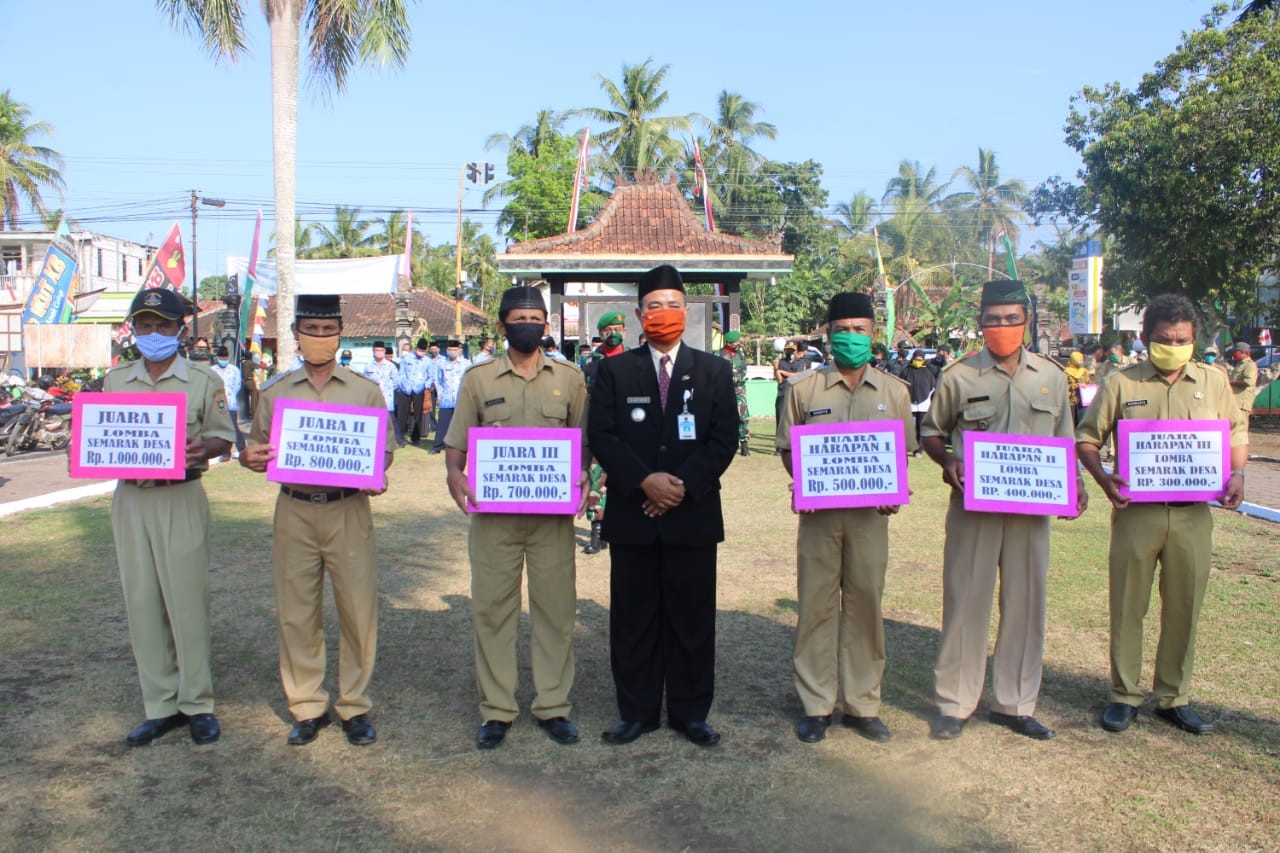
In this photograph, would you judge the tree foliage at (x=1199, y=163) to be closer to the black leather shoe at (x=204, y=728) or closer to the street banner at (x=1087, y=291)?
the street banner at (x=1087, y=291)

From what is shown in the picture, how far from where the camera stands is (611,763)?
15.0 feet

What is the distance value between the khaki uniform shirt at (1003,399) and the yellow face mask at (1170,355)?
0.47 metres

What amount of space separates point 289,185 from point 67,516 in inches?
313

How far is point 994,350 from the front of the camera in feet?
16.4

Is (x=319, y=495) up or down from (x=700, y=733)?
up

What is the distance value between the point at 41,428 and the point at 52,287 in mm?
8466

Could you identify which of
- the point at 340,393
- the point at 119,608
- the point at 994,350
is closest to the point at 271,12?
the point at 119,608

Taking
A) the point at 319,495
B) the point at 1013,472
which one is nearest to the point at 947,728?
the point at 1013,472

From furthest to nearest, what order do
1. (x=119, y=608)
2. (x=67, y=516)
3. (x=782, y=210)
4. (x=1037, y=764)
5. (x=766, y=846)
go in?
(x=782, y=210)
(x=67, y=516)
(x=119, y=608)
(x=1037, y=764)
(x=766, y=846)

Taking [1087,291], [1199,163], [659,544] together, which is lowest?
[659,544]

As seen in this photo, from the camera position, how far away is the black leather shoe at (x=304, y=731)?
4.77 m

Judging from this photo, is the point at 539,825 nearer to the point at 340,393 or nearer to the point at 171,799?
the point at 171,799

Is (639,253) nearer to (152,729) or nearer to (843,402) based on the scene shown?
(843,402)

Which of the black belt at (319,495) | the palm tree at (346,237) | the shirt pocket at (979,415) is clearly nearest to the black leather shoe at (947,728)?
the shirt pocket at (979,415)
